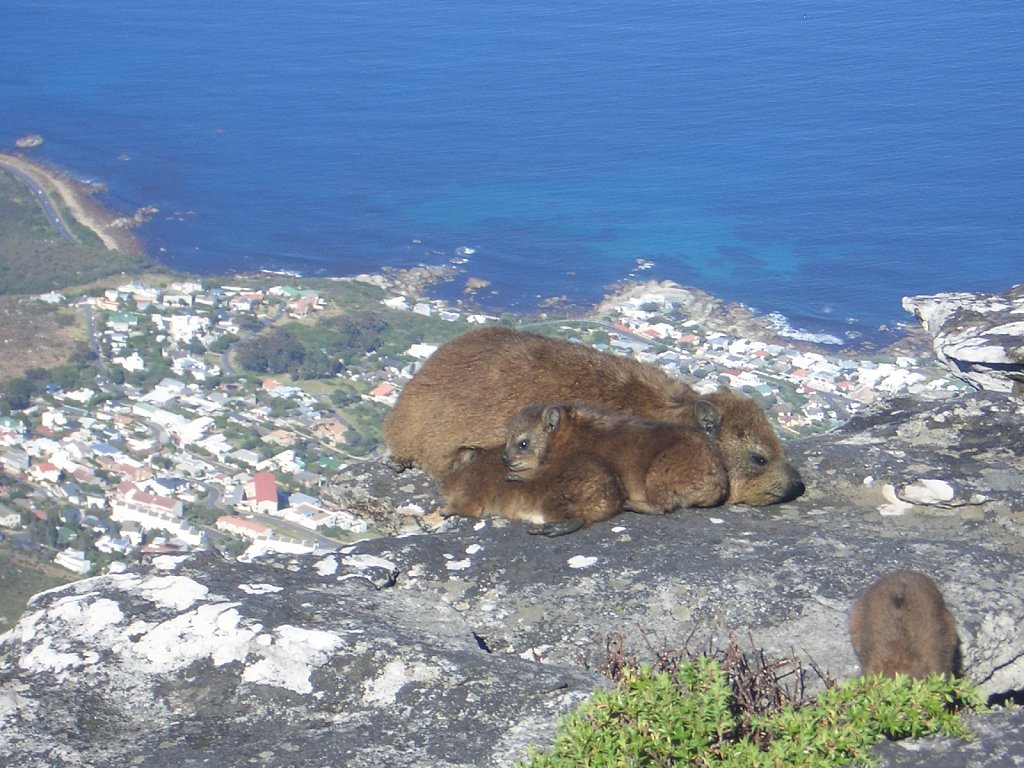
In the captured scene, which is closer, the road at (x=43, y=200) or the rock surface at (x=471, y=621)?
the rock surface at (x=471, y=621)

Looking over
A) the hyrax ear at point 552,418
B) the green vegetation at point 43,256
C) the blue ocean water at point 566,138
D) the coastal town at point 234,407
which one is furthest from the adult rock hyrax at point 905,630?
the green vegetation at point 43,256

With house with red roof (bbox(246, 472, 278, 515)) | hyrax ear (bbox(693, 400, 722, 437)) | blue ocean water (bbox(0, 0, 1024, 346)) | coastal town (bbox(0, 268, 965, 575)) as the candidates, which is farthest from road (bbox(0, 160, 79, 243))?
hyrax ear (bbox(693, 400, 722, 437))

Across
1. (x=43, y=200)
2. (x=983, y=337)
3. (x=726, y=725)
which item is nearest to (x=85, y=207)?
(x=43, y=200)

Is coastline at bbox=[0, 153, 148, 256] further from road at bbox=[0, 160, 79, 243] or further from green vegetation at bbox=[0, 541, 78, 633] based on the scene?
green vegetation at bbox=[0, 541, 78, 633]

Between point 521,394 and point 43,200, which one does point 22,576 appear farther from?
point 43,200

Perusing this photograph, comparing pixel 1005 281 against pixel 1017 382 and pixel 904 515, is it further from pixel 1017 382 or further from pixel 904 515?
pixel 904 515

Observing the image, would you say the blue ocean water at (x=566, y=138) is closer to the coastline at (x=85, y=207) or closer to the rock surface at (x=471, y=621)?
the coastline at (x=85, y=207)

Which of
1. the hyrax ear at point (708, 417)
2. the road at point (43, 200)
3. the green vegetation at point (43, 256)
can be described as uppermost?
the hyrax ear at point (708, 417)
